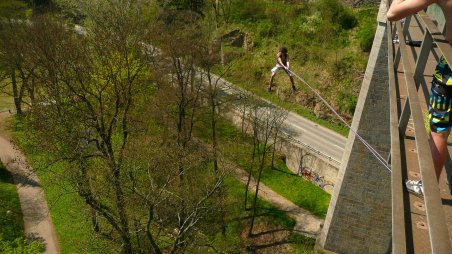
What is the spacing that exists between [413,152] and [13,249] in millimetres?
17557

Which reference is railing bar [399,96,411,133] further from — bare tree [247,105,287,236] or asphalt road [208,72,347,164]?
asphalt road [208,72,347,164]

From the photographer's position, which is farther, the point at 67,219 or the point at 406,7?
the point at 67,219

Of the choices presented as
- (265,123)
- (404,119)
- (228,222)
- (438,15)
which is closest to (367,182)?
(438,15)

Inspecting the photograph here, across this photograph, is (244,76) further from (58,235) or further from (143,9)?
(58,235)

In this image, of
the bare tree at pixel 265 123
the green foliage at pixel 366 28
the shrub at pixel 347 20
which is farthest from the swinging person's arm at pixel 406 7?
the shrub at pixel 347 20

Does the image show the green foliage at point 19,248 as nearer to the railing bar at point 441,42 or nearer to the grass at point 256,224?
the grass at point 256,224

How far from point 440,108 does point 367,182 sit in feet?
36.2

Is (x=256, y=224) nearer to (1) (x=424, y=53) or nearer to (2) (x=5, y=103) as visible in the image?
(1) (x=424, y=53)

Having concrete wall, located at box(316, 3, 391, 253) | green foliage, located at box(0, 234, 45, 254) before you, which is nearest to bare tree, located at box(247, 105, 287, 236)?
concrete wall, located at box(316, 3, 391, 253)

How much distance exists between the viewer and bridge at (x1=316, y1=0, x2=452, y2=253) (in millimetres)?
3459

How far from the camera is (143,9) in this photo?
3497 centimetres

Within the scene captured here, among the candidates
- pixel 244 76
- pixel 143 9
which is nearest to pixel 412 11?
pixel 244 76

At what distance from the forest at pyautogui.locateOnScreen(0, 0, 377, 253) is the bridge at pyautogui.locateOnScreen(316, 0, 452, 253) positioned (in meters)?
5.36

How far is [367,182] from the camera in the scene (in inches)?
578
